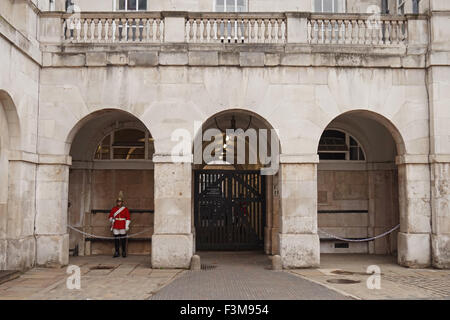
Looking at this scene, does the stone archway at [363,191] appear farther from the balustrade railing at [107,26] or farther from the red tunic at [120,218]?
the balustrade railing at [107,26]

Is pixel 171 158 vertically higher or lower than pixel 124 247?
higher

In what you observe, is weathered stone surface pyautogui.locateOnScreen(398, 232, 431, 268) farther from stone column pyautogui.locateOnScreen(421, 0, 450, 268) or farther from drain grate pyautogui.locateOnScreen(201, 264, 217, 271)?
drain grate pyautogui.locateOnScreen(201, 264, 217, 271)

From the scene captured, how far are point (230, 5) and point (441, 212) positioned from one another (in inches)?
358

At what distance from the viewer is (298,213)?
1149 centimetres

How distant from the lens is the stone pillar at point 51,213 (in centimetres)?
1140

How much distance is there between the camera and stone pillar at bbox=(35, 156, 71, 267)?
1140 centimetres

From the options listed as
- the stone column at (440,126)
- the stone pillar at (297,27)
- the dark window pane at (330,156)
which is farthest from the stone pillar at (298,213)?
the dark window pane at (330,156)

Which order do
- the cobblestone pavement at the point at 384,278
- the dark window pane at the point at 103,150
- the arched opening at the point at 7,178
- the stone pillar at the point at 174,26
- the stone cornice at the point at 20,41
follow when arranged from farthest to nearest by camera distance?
the dark window pane at the point at 103,150, the stone pillar at the point at 174,26, the arched opening at the point at 7,178, the stone cornice at the point at 20,41, the cobblestone pavement at the point at 384,278

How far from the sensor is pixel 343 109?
38.6 feet

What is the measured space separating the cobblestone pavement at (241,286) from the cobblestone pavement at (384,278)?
1.70 feet

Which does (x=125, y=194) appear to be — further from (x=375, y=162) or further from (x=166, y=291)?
(x=375, y=162)

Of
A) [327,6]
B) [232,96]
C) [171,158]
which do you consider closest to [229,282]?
[171,158]

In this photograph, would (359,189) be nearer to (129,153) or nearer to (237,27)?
(237,27)

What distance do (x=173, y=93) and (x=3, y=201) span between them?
4924 millimetres
